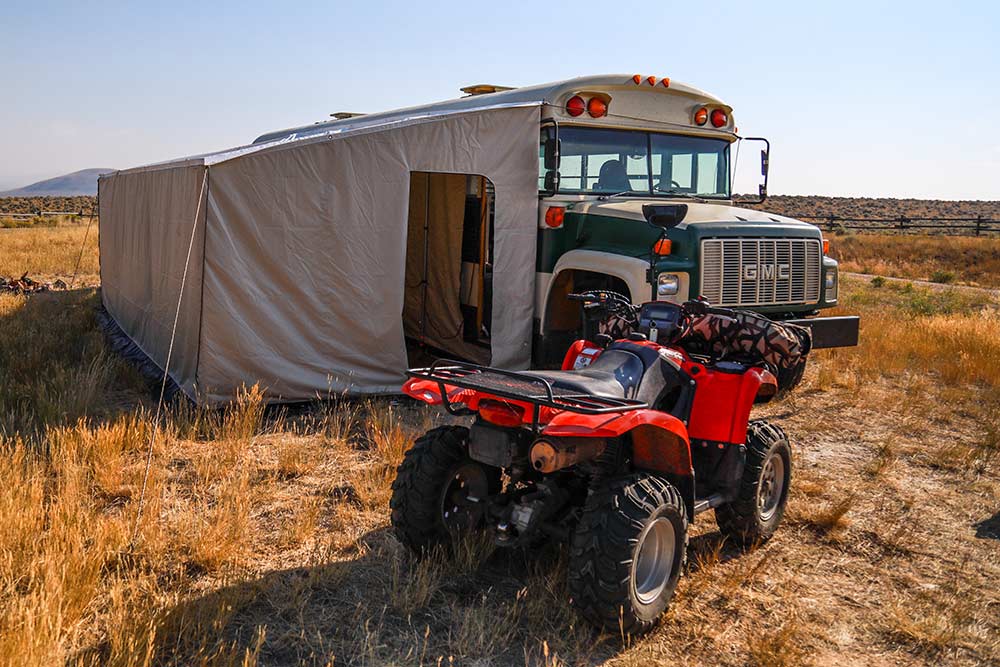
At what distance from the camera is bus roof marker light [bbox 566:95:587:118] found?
7449 mm

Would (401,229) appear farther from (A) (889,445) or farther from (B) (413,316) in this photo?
(A) (889,445)

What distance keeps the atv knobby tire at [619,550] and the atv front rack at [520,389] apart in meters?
0.38

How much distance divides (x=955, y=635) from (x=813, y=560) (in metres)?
0.88

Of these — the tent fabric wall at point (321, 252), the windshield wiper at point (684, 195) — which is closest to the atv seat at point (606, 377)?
the tent fabric wall at point (321, 252)

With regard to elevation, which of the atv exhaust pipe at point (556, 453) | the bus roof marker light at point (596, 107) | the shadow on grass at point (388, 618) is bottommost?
the shadow on grass at point (388, 618)

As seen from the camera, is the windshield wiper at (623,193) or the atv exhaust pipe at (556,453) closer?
the atv exhaust pipe at (556,453)

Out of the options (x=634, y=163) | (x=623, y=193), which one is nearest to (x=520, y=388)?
(x=623, y=193)

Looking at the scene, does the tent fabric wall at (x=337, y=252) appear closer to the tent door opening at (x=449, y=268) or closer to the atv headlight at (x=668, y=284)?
the tent door opening at (x=449, y=268)

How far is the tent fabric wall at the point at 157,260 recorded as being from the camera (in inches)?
269

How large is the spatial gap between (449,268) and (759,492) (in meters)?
5.41

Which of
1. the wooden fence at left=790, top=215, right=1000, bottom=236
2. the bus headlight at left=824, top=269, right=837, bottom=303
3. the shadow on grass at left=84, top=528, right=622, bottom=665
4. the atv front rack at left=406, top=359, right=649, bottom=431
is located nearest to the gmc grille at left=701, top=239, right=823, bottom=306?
the bus headlight at left=824, top=269, right=837, bottom=303

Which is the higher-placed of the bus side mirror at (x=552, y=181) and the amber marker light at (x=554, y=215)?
the bus side mirror at (x=552, y=181)

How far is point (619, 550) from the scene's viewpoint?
3.26 meters

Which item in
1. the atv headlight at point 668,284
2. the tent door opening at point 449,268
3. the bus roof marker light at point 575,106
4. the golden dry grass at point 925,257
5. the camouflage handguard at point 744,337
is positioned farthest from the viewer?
the golden dry grass at point 925,257
